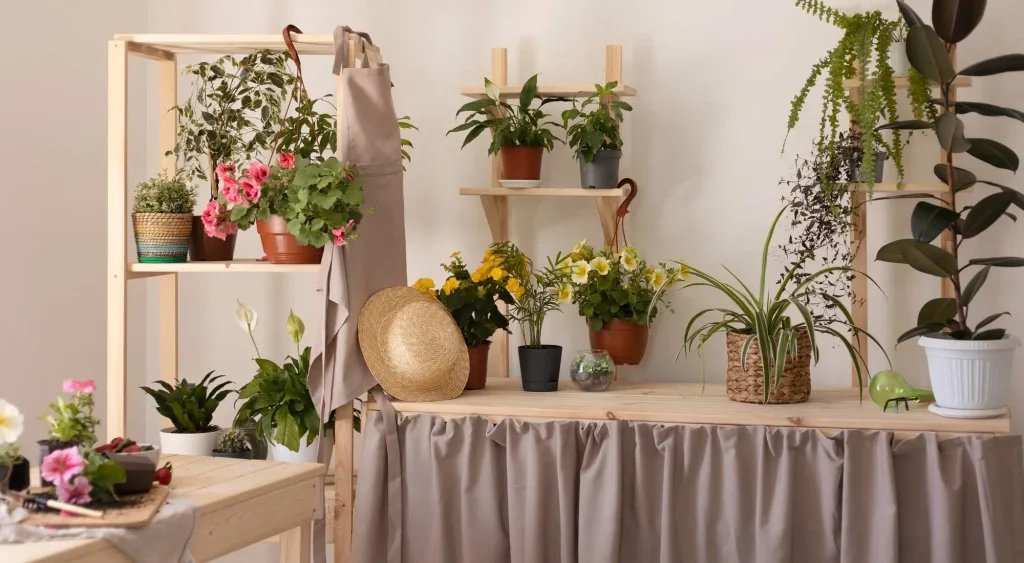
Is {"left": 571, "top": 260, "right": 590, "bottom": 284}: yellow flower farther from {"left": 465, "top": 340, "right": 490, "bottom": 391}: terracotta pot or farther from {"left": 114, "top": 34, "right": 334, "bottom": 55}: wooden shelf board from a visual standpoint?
{"left": 114, "top": 34, "right": 334, "bottom": 55}: wooden shelf board

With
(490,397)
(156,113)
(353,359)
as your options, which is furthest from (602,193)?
(156,113)

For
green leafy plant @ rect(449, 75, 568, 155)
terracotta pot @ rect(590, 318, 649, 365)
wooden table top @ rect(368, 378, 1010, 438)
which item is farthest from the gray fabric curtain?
green leafy plant @ rect(449, 75, 568, 155)

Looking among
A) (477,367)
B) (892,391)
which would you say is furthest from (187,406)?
(892,391)

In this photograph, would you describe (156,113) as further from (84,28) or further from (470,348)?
(470,348)

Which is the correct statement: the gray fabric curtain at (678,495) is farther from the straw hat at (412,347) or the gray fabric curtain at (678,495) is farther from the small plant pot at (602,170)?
the small plant pot at (602,170)

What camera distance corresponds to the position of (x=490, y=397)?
262cm

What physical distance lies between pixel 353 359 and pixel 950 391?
55.5 inches

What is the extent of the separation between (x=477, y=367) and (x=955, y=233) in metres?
1.23

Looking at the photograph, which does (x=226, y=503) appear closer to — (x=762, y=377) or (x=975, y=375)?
(x=762, y=377)

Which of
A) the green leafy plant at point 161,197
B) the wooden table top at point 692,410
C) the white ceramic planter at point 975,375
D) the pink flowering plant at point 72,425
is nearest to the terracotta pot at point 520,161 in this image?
the wooden table top at point 692,410

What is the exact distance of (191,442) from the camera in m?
2.69

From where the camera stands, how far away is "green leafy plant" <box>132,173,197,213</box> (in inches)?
103

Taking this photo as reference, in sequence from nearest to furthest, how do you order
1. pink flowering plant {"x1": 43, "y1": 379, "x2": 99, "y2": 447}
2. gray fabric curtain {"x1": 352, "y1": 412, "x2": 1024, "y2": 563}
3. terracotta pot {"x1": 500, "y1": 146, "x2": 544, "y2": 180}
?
pink flowering plant {"x1": 43, "y1": 379, "x2": 99, "y2": 447} < gray fabric curtain {"x1": 352, "y1": 412, "x2": 1024, "y2": 563} < terracotta pot {"x1": 500, "y1": 146, "x2": 544, "y2": 180}

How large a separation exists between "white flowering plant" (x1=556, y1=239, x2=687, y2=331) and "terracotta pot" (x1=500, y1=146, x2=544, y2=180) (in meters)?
0.27
